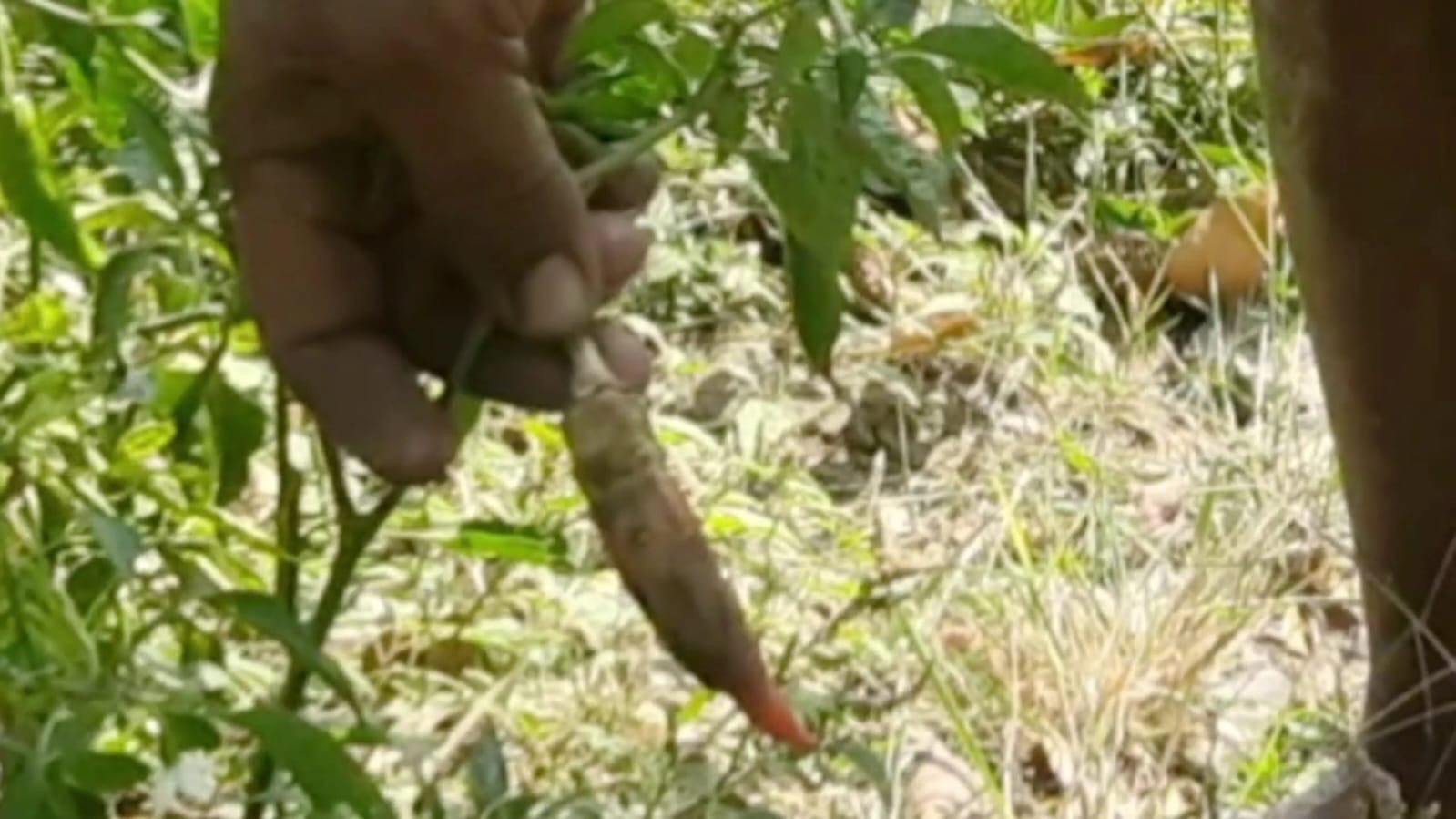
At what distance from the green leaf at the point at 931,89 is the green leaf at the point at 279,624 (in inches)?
8.8

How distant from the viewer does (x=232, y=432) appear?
939 mm

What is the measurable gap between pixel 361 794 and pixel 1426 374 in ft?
1.59

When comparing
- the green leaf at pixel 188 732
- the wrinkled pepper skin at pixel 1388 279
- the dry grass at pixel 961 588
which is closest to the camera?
the green leaf at pixel 188 732

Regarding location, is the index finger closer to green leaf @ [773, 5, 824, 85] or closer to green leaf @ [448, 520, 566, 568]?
green leaf @ [773, 5, 824, 85]

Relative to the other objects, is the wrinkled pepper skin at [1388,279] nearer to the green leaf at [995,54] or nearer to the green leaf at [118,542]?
the green leaf at [995,54]

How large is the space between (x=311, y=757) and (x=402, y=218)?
0.48ft

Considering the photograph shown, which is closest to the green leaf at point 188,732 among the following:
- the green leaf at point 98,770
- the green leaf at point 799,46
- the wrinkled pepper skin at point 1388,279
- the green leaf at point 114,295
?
the green leaf at point 98,770

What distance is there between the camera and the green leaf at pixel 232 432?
93cm

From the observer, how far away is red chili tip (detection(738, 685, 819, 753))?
0.69 metres

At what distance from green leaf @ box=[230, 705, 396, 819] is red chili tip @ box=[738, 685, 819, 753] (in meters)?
0.11

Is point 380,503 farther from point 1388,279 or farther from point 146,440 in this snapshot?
point 1388,279

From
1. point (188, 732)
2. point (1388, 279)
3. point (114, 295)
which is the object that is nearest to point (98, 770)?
point (188, 732)

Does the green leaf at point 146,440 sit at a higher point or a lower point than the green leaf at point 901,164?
lower

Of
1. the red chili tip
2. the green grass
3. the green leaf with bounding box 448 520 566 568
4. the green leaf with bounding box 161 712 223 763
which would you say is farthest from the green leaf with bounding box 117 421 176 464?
the red chili tip
